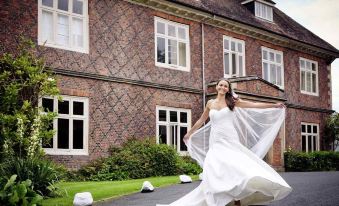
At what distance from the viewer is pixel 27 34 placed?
14.1 metres

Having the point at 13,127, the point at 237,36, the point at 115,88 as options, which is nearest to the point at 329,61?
the point at 237,36

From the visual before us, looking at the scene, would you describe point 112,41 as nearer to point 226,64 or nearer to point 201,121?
point 226,64

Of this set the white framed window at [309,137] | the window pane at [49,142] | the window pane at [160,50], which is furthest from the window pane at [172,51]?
the white framed window at [309,137]

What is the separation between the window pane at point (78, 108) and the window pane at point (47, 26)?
2.31 meters

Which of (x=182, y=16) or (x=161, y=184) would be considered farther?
(x=182, y=16)

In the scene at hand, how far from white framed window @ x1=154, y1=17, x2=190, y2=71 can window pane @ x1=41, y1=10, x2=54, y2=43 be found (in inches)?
181

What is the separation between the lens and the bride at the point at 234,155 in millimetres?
6387

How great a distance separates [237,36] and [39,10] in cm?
1027

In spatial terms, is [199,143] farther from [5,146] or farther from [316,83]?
[316,83]

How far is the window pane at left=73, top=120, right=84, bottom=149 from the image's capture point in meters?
15.0

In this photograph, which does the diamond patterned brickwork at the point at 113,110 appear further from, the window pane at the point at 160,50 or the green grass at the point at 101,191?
the green grass at the point at 101,191

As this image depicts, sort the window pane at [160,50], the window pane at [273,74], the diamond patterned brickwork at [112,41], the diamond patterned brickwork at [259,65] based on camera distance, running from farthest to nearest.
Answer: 1. the window pane at [273,74]
2. the diamond patterned brickwork at [259,65]
3. the window pane at [160,50]
4. the diamond patterned brickwork at [112,41]

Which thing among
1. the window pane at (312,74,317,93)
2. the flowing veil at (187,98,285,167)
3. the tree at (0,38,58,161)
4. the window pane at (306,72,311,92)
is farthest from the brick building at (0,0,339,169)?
the flowing veil at (187,98,285,167)

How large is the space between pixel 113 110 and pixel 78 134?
5.49ft
